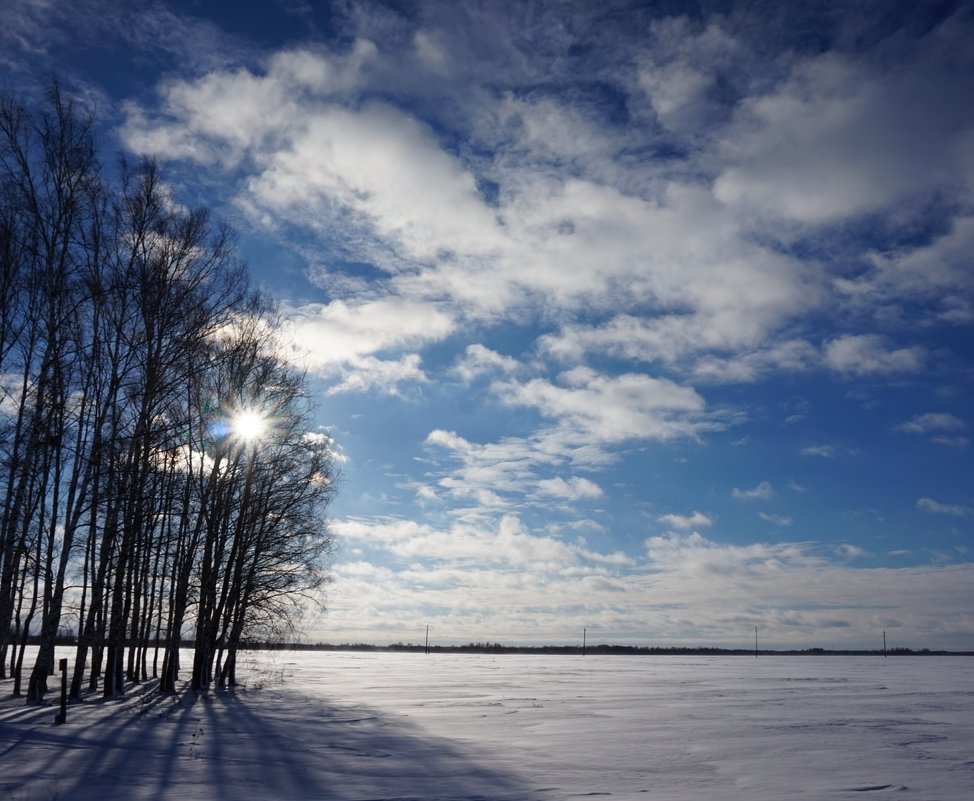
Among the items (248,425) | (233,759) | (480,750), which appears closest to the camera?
(233,759)

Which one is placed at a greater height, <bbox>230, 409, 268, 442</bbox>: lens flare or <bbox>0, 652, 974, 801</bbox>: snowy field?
<bbox>230, 409, 268, 442</bbox>: lens flare

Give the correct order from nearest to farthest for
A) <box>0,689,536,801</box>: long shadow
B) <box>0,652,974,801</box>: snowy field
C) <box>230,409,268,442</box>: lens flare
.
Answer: <box>0,689,536,801</box>: long shadow, <box>0,652,974,801</box>: snowy field, <box>230,409,268,442</box>: lens flare

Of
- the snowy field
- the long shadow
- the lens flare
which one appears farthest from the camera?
the lens flare

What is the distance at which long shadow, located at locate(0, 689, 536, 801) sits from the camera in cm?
1111

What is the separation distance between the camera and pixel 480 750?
15.6 meters

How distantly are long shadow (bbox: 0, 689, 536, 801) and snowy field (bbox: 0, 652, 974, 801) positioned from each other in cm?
4

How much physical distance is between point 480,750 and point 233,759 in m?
4.67

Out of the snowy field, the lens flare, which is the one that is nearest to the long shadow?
the snowy field

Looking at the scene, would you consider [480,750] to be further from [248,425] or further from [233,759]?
[248,425]

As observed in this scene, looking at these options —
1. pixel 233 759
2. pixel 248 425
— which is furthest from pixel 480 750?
pixel 248 425

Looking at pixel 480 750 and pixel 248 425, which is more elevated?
pixel 248 425

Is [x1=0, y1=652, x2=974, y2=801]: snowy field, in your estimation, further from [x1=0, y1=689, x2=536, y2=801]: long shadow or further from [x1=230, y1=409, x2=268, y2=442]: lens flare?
[x1=230, y1=409, x2=268, y2=442]: lens flare

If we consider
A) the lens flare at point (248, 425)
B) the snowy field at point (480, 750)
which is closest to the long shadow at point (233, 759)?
the snowy field at point (480, 750)

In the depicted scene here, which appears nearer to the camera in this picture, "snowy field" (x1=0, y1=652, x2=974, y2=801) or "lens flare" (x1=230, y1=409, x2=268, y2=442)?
"snowy field" (x1=0, y1=652, x2=974, y2=801)
